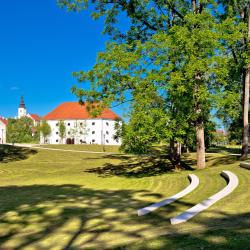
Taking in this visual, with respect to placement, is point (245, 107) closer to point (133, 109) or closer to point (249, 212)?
point (133, 109)

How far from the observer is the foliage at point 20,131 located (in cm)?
11228

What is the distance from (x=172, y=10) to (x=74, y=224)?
1955 centimetres

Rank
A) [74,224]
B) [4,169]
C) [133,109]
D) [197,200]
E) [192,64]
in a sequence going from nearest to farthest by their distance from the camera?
[74,224] < [197,200] < [192,64] < [133,109] < [4,169]

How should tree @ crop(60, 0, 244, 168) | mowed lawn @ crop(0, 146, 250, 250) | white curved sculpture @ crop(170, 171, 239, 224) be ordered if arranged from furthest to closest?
tree @ crop(60, 0, 244, 168) < white curved sculpture @ crop(170, 171, 239, 224) < mowed lawn @ crop(0, 146, 250, 250)

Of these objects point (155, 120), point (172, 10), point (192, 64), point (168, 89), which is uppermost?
point (172, 10)

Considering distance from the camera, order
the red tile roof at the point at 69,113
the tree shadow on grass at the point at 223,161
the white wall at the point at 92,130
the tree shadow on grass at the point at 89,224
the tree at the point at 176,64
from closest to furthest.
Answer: the tree shadow on grass at the point at 89,224
the tree at the point at 176,64
the tree shadow on grass at the point at 223,161
the white wall at the point at 92,130
the red tile roof at the point at 69,113

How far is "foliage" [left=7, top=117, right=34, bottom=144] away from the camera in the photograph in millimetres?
112281

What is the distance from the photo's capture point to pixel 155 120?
66.5ft

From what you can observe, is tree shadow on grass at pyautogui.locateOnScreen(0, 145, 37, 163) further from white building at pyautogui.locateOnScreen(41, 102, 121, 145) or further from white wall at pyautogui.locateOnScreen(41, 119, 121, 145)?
white wall at pyautogui.locateOnScreen(41, 119, 121, 145)

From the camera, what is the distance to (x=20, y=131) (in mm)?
116812

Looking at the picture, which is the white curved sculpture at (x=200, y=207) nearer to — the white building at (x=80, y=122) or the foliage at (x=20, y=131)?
the white building at (x=80, y=122)

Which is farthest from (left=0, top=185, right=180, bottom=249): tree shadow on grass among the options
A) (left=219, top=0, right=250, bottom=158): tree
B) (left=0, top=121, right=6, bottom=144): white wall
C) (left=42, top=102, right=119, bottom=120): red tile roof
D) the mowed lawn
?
(left=0, top=121, right=6, bottom=144): white wall

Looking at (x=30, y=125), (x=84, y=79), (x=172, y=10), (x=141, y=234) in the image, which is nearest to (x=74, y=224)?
(x=141, y=234)

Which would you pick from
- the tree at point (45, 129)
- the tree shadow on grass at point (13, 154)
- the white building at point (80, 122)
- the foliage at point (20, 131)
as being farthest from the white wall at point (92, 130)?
the tree shadow on grass at point (13, 154)
